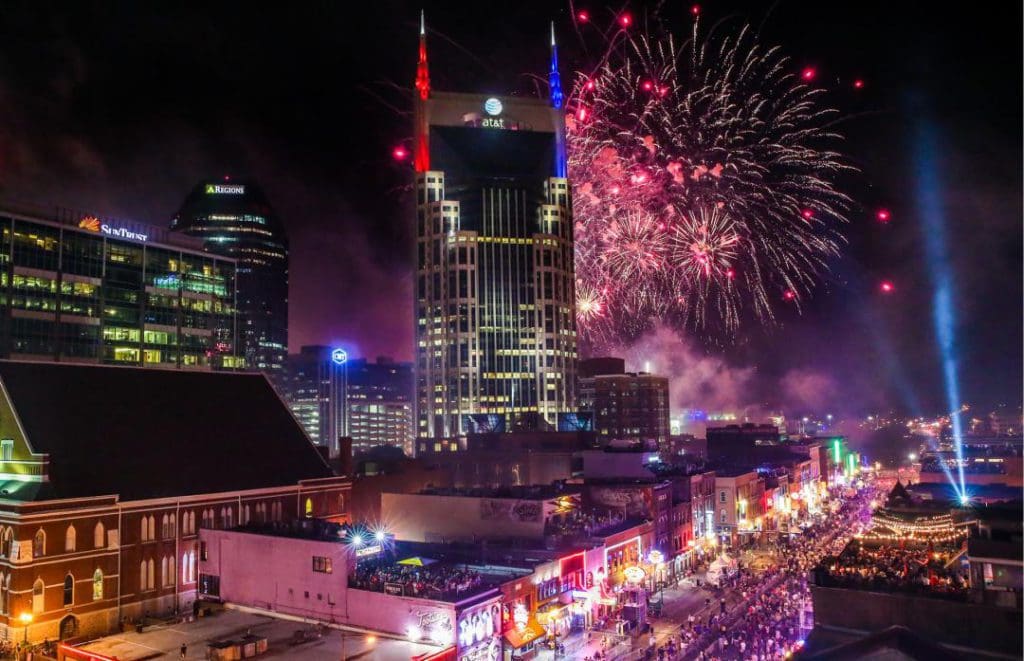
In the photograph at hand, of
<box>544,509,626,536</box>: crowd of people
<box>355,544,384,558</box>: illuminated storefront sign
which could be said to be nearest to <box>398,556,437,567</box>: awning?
<box>355,544,384,558</box>: illuminated storefront sign

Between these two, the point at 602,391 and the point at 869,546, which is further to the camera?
the point at 602,391

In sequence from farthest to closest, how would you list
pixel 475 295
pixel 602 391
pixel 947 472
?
pixel 602 391 < pixel 475 295 < pixel 947 472

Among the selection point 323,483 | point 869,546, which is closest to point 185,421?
point 323,483

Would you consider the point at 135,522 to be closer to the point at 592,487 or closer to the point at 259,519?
the point at 259,519

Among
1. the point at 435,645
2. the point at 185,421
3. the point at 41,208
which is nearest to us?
the point at 435,645

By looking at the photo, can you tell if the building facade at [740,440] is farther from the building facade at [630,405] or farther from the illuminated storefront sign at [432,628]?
the illuminated storefront sign at [432,628]

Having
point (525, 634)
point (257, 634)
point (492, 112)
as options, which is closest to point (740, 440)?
point (492, 112)
